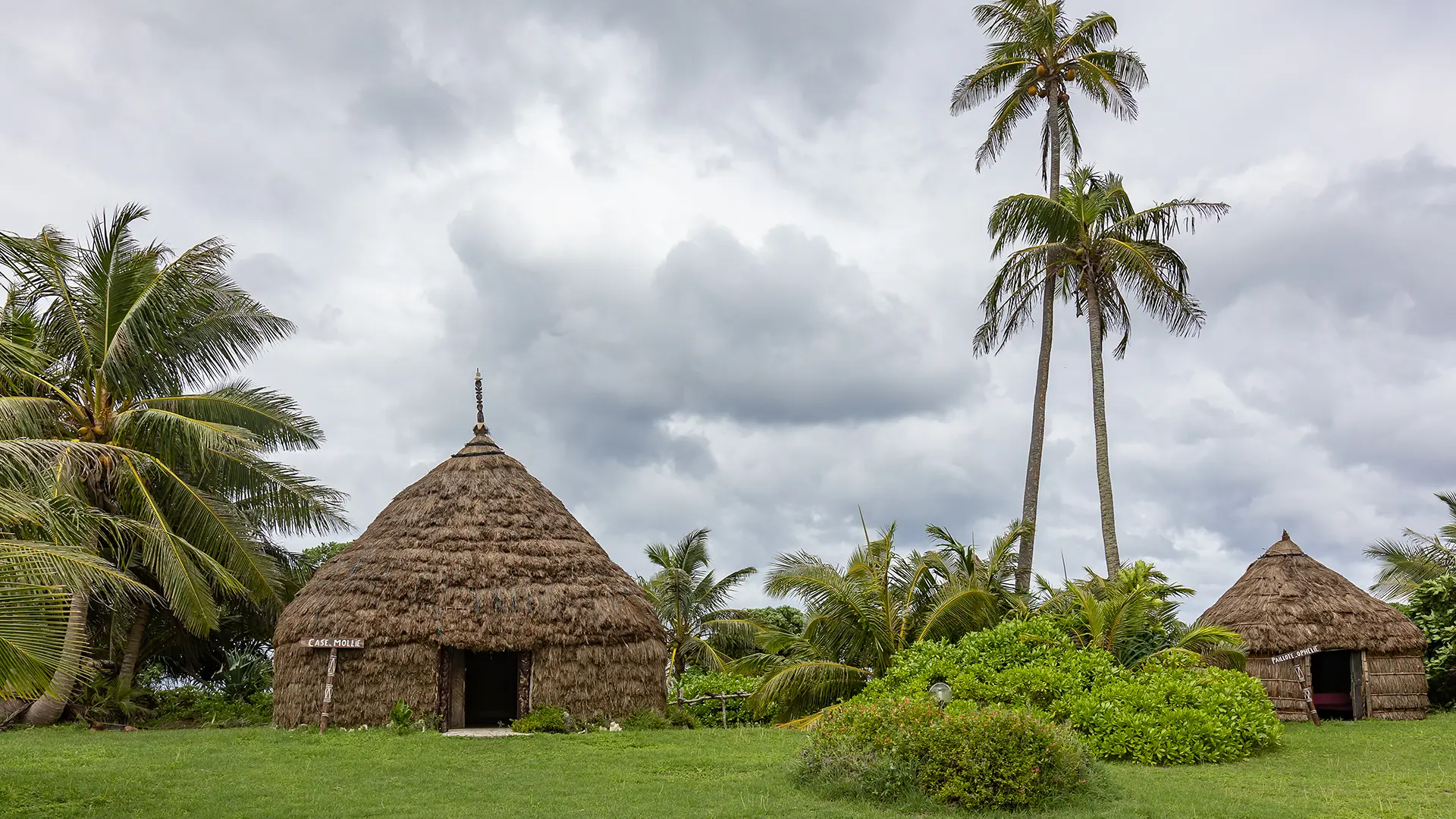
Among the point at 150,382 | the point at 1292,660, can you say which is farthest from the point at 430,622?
the point at 1292,660

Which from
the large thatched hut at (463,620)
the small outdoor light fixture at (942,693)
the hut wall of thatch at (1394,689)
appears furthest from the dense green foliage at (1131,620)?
the large thatched hut at (463,620)

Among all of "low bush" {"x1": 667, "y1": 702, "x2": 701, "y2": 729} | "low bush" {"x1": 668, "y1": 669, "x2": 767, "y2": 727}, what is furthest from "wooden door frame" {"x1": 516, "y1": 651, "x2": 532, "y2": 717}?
"low bush" {"x1": 668, "y1": 669, "x2": 767, "y2": 727}

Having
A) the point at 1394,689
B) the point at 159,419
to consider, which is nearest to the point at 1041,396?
the point at 1394,689

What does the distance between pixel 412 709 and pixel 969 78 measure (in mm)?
18698

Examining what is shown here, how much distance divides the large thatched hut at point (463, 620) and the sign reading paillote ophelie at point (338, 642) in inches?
2.9

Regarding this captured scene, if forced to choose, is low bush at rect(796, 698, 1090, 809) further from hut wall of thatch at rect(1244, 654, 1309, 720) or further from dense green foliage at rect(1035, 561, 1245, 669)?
hut wall of thatch at rect(1244, 654, 1309, 720)

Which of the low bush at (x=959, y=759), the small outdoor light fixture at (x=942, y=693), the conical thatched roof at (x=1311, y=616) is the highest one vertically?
the conical thatched roof at (x=1311, y=616)

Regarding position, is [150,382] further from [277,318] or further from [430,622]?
[430,622]

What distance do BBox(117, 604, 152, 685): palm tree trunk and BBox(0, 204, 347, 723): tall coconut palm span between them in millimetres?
39

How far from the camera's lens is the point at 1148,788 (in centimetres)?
1143

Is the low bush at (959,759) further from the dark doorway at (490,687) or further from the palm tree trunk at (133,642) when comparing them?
the palm tree trunk at (133,642)

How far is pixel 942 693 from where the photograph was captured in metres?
15.0

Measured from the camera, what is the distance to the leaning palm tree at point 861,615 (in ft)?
57.3

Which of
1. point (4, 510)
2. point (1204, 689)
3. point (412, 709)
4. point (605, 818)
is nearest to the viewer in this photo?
point (4, 510)
